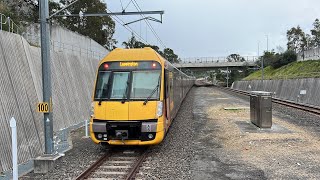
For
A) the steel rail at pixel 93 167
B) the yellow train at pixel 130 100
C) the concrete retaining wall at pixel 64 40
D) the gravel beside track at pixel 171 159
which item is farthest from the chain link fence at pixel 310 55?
the steel rail at pixel 93 167

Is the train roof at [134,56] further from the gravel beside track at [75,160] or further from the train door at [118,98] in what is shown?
the gravel beside track at [75,160]

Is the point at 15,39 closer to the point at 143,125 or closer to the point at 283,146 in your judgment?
the point at 143,125

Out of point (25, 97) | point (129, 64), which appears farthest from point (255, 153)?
point (25, 97)

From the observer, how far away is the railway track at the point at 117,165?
8.66 meters

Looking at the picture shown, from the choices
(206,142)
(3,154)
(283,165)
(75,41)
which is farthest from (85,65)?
(283,165)

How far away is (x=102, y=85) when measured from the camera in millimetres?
11547

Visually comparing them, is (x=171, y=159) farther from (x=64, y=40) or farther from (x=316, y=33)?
(x=316, y=33)

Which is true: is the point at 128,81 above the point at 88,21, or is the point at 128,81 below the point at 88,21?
below

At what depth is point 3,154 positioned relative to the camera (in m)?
9.18

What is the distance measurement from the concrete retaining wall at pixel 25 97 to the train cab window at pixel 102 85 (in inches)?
97.3

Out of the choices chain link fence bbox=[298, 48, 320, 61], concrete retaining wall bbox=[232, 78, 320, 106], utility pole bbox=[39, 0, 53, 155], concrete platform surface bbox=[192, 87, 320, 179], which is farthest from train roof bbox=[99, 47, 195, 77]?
chain link fence bbox=[298, 48, 320, 61]

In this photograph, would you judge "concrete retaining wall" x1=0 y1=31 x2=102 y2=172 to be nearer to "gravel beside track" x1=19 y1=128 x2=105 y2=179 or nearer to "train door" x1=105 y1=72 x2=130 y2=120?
"gravel beside track" x1=19 y1=128 x2=105 y2=179

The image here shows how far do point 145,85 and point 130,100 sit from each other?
2.50 feet

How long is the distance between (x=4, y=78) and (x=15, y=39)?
2409mm
